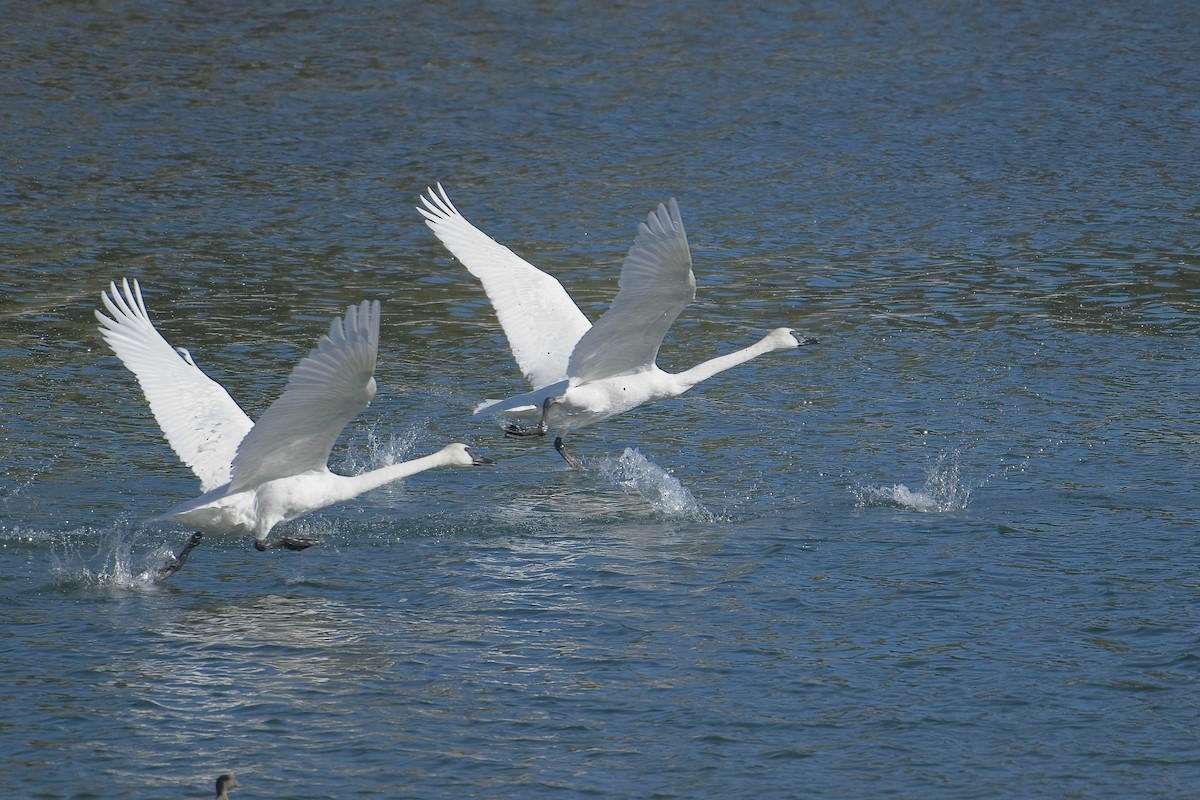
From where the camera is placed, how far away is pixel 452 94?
1031 inches

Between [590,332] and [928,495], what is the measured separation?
2633 mm

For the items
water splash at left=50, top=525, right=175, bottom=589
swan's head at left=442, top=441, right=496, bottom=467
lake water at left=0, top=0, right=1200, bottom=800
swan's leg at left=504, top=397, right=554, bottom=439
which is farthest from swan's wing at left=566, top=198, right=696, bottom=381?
water splash at left=50, top=525, right=175, bottom=589

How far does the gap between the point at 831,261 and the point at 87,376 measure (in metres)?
8.20

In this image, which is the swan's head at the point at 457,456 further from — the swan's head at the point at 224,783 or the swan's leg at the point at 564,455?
the swan's head at the point at 224,783

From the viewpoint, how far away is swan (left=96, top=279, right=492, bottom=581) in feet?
30.4

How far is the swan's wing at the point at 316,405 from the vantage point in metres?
9.02

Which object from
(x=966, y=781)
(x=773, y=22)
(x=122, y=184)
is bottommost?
(x=966, y=781)

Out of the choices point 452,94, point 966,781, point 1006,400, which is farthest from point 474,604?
point 452,94

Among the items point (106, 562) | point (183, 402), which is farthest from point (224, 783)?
point (183, 402)

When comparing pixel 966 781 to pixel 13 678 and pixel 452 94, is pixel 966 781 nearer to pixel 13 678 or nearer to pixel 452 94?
pixel 13 678

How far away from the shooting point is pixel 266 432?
9898mm

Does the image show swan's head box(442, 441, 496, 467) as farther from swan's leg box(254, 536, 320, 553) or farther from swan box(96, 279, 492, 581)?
swan's leg box(254, 536, 320, 553)

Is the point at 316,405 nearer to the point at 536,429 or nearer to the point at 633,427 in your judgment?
the point at 536,429

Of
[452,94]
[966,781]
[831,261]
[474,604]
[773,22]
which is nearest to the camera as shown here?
[966,781]
